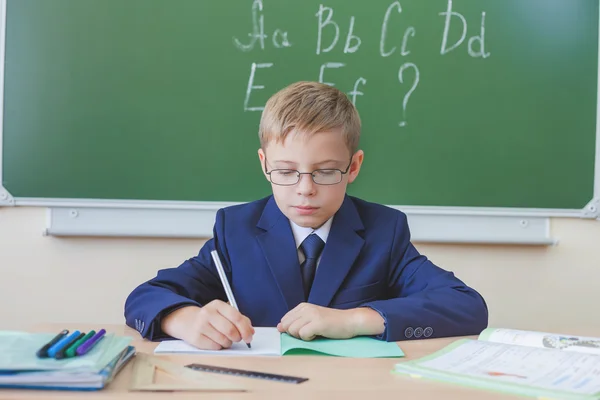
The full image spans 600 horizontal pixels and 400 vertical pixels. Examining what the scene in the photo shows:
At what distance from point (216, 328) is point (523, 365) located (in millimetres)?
499

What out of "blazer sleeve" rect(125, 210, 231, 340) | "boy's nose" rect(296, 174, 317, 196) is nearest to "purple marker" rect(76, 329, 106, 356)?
"blazer sleeve" rect(125, 210, 231, 340)

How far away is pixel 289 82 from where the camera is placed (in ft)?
8.23

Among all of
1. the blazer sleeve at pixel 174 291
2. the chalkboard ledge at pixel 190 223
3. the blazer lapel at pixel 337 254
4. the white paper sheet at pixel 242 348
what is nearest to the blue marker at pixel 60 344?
the white paper sheet at pixel 242 348

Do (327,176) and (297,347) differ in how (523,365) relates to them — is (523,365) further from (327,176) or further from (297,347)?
(327,176)

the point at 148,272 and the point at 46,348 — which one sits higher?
the point at 46,348

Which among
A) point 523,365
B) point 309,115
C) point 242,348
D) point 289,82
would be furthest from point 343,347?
point 289,82

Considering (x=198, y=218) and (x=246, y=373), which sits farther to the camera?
(x=198, y=218)

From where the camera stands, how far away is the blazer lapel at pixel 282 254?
1.62 metres

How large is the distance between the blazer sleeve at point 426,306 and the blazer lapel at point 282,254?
26cm

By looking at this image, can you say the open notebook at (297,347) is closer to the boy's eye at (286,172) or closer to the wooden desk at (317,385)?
the wooden desk at (317,385)

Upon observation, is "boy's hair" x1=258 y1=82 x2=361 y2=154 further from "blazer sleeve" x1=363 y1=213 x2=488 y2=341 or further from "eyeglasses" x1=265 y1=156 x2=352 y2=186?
"blazer sleeve" x1=363 y1=213 x2=488 y2=341

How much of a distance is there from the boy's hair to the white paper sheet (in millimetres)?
527

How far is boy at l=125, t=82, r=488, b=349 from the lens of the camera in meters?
1.46

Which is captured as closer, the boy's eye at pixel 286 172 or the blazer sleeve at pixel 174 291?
the blazer sleeve at pixel 174 291
